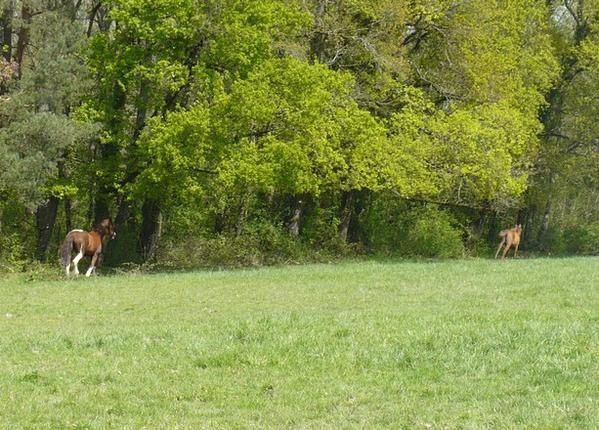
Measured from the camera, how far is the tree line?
95.8ft

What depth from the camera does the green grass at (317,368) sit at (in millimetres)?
7676

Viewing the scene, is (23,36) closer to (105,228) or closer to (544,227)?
(105,228)

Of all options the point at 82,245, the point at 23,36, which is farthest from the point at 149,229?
the point at 23,36

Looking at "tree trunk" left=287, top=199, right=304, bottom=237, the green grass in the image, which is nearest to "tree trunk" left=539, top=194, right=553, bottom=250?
"tree trunk" left=287, top=199, right=304, bottom=237

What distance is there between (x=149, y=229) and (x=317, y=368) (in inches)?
996

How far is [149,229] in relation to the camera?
34.0m

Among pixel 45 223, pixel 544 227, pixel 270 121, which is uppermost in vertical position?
pixel 270 121

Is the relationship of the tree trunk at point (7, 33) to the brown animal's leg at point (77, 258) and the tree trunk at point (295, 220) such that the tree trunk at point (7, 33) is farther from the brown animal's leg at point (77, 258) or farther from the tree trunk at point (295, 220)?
the tree trunk at point (295, 220)

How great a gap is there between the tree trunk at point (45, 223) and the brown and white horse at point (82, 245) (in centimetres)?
458

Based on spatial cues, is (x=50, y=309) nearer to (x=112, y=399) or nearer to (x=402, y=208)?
(x=112, y=399)

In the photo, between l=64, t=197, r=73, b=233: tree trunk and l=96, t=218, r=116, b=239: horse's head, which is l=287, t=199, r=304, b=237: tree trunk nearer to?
l=96, t=218, r=116, b=239: horse's head

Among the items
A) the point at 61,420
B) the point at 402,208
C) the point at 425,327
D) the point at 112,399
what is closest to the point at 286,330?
the point at 425,327

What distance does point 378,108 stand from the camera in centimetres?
3753

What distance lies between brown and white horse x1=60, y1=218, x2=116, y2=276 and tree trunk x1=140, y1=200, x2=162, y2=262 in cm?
452
